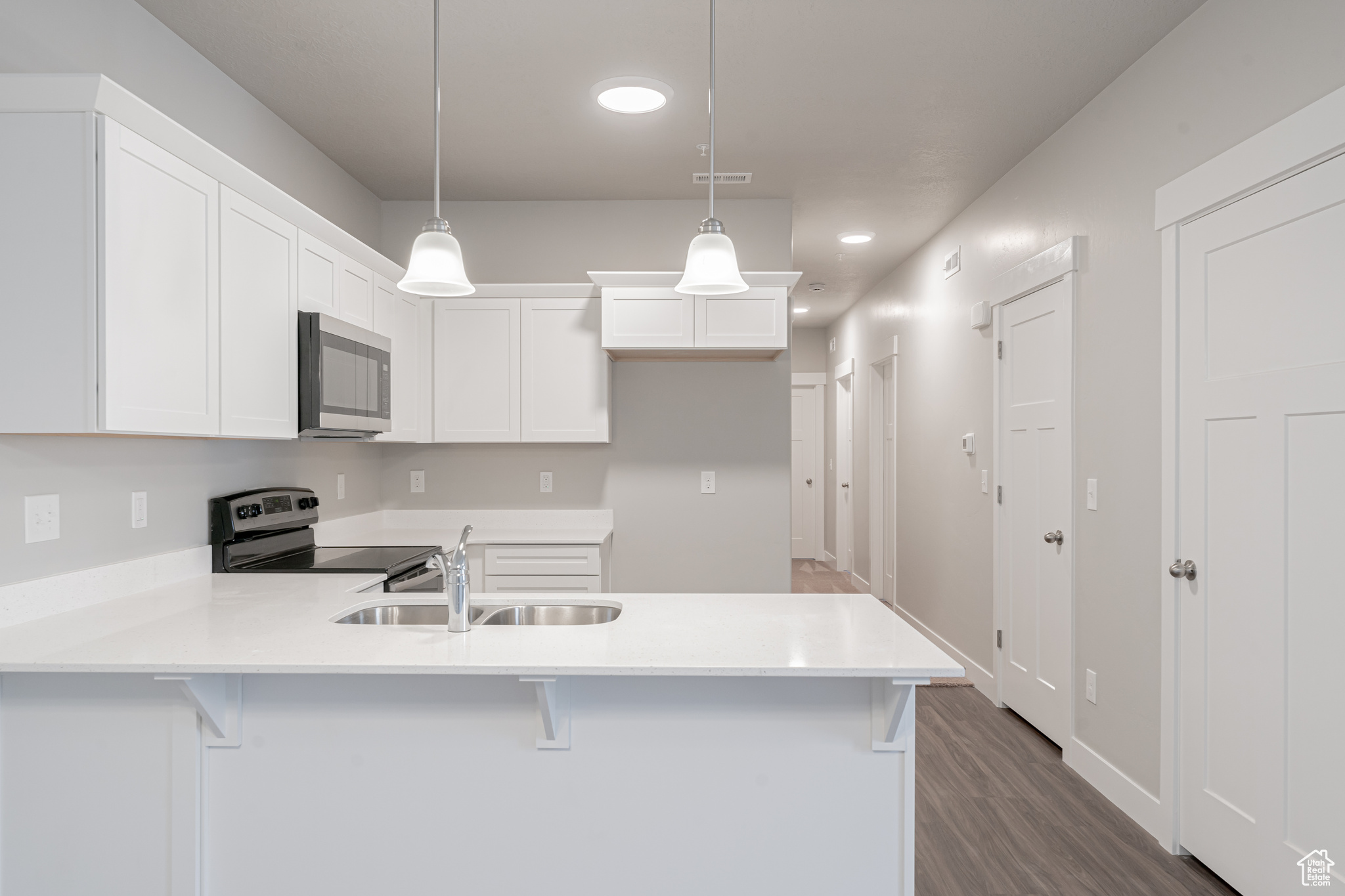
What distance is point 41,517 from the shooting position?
192cm

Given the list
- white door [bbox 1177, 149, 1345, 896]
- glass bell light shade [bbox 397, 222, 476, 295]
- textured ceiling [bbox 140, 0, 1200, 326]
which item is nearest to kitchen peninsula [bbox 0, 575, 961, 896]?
glass bell light shade [bbox 397, 222, 476, 295]

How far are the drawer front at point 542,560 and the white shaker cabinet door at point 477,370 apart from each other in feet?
1.87

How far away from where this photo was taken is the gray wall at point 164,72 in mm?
1895

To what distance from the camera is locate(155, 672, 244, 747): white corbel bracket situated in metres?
1.66

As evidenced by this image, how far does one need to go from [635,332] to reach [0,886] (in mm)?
2824

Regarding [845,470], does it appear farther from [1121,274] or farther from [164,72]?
[164,72]

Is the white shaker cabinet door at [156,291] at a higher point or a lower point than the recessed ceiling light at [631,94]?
lower

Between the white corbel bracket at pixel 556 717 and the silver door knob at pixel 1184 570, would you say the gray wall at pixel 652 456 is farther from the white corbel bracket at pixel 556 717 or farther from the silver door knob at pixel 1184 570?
the white corbel bracket at pixel 556 717

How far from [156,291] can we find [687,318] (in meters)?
2.22

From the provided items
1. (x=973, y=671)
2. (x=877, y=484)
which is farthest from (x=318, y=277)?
(x=877, y=484)

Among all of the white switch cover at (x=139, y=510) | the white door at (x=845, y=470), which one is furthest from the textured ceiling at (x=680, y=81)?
the white door at (x=845, y=470)

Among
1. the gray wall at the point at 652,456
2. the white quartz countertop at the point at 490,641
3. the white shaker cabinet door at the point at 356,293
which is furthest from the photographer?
the gray wall at the point at 652,456

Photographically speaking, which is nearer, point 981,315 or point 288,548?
point 288,548

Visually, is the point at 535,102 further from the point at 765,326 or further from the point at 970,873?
the point at 970,873
